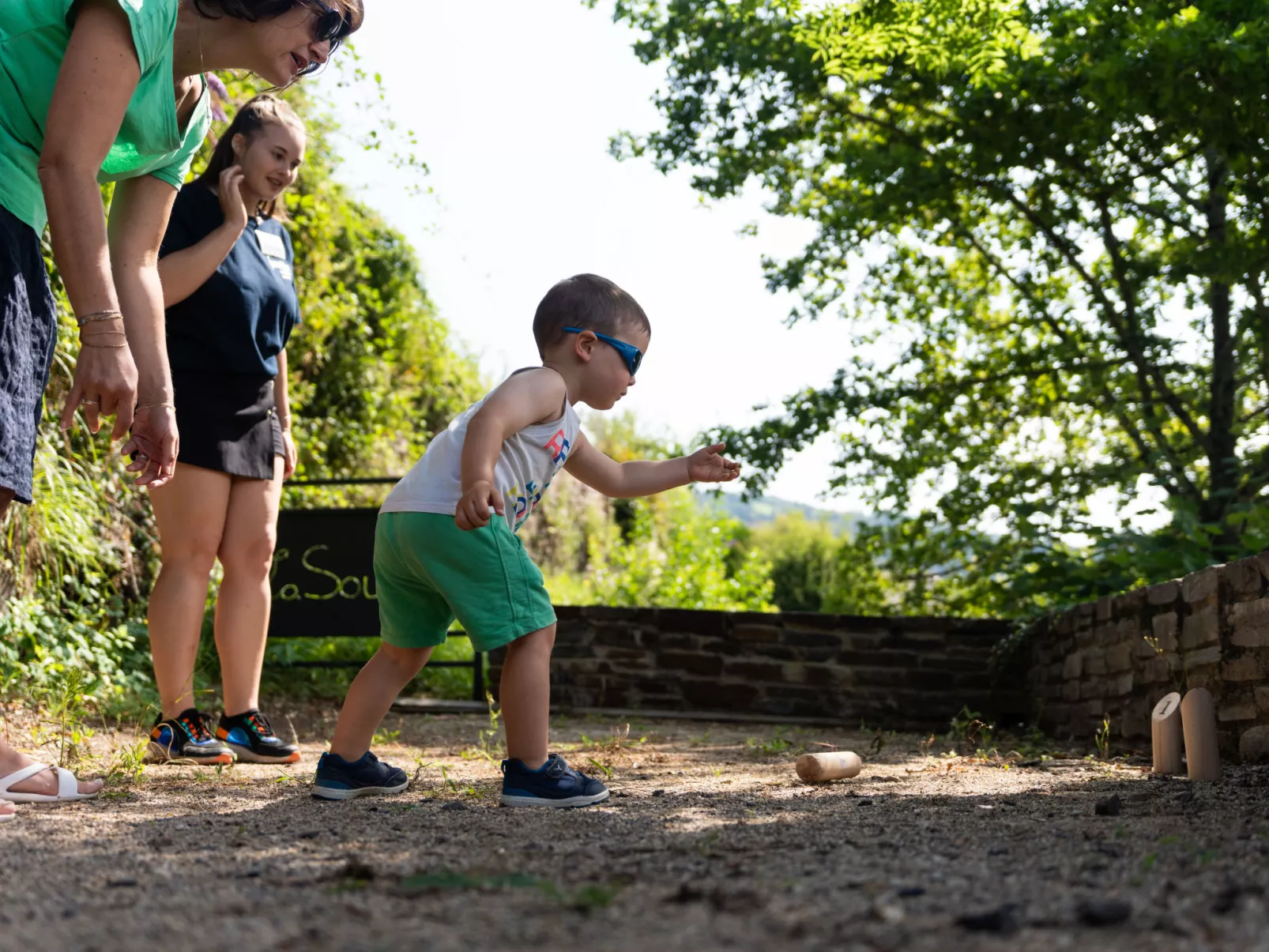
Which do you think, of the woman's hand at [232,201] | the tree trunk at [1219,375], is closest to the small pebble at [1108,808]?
the woman's hand at [232,201]

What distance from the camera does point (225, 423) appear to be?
112 inches

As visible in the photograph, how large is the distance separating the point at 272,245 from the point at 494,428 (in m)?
1.35

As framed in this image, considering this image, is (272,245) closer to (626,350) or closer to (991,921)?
(626,350)

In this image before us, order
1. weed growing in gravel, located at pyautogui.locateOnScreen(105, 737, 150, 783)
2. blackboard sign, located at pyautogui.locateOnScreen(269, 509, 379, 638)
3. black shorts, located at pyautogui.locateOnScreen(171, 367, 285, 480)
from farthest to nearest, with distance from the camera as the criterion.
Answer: blackboard sign, located at pyautogui.locateOnScreen(269, 509, 379, 638) < black shorts, located at pyautogui.locateOnScreen(171, 367, 285, 480) < weed growing in gravel, located at pyautogui.locateOnScreen(105, 737, 150, 783)

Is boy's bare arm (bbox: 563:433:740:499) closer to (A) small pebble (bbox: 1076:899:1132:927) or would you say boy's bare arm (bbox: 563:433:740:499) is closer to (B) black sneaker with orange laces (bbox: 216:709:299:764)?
(B) black sneaker with orange laces (bbox: 216:709:299:764)

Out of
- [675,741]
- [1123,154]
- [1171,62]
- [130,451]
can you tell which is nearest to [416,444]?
[675,741]

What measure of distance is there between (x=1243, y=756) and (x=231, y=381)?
2.78m

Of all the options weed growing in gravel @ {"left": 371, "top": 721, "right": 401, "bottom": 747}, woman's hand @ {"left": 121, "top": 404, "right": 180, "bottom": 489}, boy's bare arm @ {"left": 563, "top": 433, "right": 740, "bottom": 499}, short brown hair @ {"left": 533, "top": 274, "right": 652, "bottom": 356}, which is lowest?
weed growing in gravel @ {"left": 371, "top": 721, "right": 401, "bottom": 747}

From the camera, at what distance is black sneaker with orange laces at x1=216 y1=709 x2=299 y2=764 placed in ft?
9.27

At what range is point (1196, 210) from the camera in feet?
20.4

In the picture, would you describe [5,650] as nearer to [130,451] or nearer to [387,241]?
[130,451]

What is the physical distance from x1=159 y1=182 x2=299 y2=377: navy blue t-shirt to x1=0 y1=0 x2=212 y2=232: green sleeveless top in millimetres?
940

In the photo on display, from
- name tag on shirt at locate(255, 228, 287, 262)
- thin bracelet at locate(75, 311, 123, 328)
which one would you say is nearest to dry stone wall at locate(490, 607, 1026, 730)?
name tag on shirt at locate(255, 228, 287, 262)

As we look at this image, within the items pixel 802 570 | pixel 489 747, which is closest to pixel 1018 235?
pixel 489 747
